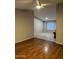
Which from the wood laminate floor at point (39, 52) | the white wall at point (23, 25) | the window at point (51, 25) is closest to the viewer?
the wood laminate floor at point (39, 52)

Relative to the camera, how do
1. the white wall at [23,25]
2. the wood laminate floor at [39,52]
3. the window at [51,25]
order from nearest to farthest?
1. the wood laminate floor at [39,52]
2. the white wall at [23,25]
3. the window at [51,25]

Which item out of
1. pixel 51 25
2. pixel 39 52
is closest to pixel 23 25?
pixel 39 52

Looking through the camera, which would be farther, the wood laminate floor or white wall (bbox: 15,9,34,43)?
white wall (bbox: 15,9,34,43)

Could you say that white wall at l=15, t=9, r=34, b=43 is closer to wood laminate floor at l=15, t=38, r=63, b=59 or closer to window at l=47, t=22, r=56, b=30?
wood laminate floor at l=15, t=38, r=63, b=59

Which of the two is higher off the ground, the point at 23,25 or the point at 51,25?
the point at 51,25

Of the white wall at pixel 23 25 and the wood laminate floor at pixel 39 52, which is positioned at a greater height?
the white wall at pixel 23 25

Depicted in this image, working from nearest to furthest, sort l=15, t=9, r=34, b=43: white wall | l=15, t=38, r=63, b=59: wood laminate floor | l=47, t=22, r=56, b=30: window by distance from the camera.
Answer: l=15, t=38, r=63, b=59: wood laminate floor → l=15, t=9, r=34, b=43: white wall → l=47, t=22, r=56, b=30: window

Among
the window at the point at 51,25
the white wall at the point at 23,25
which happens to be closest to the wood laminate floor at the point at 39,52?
the white wall at the point at 23,25

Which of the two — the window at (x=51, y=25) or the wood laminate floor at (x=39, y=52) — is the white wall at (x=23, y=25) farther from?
the window at (x=51, y=25)

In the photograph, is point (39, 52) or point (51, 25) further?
point (51, 25)

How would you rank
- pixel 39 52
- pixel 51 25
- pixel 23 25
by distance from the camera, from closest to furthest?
pixel 39 52 → pixel 23 25 → pixel 51 25

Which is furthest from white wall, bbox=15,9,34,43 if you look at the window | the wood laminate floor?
the window

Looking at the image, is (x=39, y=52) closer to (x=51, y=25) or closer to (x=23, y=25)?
(x=23, y=25)

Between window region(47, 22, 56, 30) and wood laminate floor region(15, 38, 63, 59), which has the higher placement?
window region(47, 22, 56, 30)
